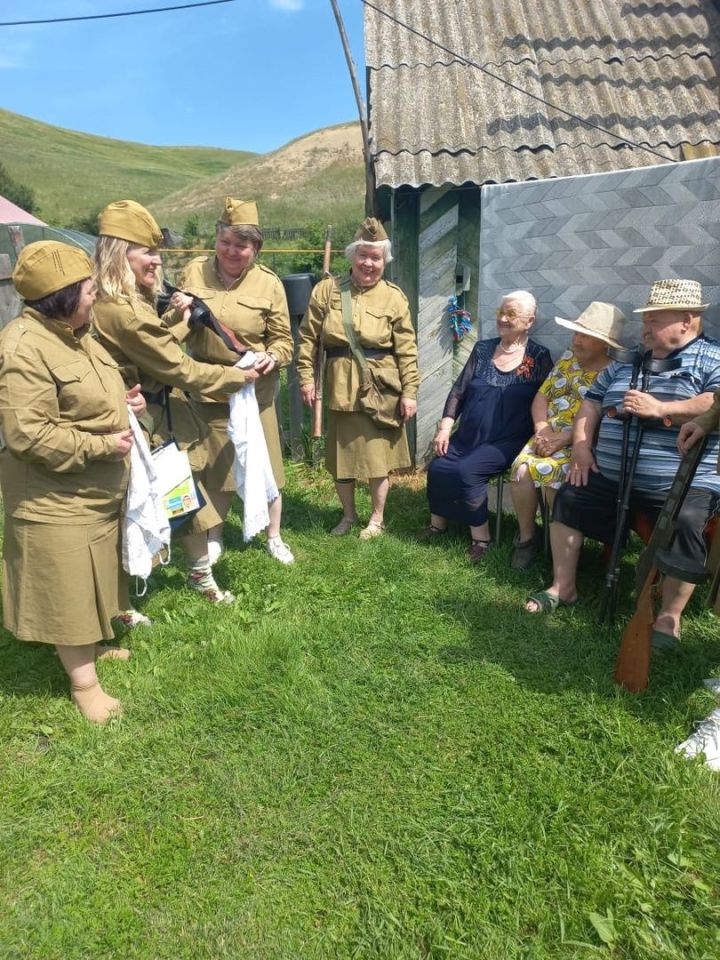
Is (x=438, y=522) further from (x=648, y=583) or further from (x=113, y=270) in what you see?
(x=113, y=270)

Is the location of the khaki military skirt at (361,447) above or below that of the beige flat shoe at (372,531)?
above

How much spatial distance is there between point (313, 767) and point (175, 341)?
201cm

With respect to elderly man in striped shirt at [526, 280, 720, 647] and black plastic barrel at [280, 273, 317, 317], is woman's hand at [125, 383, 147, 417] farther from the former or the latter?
black plastic barrel at [280, 273, 317, 317]

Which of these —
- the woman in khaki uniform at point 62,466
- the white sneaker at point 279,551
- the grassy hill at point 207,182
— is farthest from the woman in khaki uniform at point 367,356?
the grassy hill at point 207,182

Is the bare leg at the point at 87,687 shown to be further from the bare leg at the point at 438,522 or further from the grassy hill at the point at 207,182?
the grassy hill at the point at 207,182

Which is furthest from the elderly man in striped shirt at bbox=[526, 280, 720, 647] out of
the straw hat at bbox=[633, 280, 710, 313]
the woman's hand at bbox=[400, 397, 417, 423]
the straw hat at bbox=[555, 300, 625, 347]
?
the woman's hand at bbox=[400, 397, 417, 423]

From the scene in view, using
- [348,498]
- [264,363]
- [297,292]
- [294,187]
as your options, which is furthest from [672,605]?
[294,187]

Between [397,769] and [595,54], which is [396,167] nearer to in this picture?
[595,54]

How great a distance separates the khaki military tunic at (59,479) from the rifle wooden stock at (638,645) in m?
2.25

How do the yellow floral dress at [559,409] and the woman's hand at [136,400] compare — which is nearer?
the woman's hand at [136,400]

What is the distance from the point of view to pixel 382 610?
361 cm

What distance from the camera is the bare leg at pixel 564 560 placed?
3541mm

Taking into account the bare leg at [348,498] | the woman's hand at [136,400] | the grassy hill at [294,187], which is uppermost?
the grassy hill at [294,187]

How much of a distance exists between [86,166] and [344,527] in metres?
75.8
